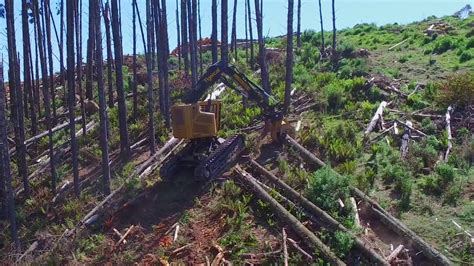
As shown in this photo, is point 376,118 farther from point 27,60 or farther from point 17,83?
point 27,60

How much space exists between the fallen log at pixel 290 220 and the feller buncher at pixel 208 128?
28.6 inches

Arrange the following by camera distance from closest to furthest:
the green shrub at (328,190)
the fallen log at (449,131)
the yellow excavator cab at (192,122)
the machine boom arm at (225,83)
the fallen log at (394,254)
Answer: the fallen log at (394,254), the green shrub at (328,190), the yellow excavator cab at (192,122), the fallen log at (449,131), the machine boom arm at (225,83)

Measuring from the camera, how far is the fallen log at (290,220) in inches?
400

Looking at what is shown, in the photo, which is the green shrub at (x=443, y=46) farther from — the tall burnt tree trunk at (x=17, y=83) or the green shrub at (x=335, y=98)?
the tall burnt tree trunk at (x=17, y=83)

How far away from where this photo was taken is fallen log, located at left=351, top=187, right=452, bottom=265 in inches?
388

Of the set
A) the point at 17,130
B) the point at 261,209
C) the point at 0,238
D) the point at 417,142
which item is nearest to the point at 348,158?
the point at 417,142

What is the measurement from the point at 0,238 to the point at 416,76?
15.5 metres

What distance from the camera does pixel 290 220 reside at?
11195 millimetres

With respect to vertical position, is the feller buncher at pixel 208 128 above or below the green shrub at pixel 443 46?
below

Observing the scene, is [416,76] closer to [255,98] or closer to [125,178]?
[255,98]

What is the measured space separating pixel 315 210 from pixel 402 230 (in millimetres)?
1792

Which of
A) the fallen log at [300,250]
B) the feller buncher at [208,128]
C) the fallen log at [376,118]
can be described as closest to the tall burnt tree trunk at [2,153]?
the feller buncher at [208,128]

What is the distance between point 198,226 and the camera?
1210 centimetres

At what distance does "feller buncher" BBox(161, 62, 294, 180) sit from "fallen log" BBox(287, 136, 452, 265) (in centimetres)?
343
